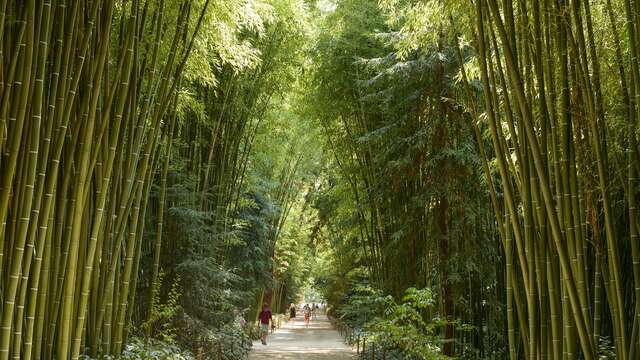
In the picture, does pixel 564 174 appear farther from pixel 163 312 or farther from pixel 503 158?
pixel 163 312

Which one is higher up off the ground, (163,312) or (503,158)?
(503,158)

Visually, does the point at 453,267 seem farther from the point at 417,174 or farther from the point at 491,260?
the point at 417,174

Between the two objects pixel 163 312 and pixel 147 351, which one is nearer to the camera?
pixel 147 351

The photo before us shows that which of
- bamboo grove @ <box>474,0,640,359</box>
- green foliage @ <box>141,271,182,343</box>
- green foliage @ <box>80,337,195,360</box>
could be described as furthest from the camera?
green foliage @ <box>141,271,182,343</box>

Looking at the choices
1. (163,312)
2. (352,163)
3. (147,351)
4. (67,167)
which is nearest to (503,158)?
(67,167)

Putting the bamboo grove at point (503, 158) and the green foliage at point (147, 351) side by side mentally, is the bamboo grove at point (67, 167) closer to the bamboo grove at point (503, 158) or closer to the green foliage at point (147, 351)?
the green foliage at point (147, 351)

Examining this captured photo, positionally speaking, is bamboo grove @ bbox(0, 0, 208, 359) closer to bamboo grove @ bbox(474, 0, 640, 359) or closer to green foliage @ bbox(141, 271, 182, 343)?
green foliage @ bbox(141, 271, 182, 343)

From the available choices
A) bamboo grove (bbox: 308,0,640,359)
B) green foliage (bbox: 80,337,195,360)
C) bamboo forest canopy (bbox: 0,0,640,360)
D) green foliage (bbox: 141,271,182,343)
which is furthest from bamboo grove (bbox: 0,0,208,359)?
bamboo grove (bbox: 308,0,640,359)

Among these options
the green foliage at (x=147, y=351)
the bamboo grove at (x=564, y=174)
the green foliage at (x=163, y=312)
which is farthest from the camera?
the green foliage at (x=163, y=312)

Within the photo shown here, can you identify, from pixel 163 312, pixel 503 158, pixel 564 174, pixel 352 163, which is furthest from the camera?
pixel 352 163

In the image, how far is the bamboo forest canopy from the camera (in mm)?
2604

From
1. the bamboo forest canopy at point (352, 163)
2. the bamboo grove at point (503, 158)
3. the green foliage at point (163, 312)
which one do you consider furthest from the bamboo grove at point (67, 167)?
the bamboo grove at point (503, 158)

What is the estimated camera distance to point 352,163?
791cm

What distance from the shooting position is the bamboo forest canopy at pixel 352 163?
2604 mm
